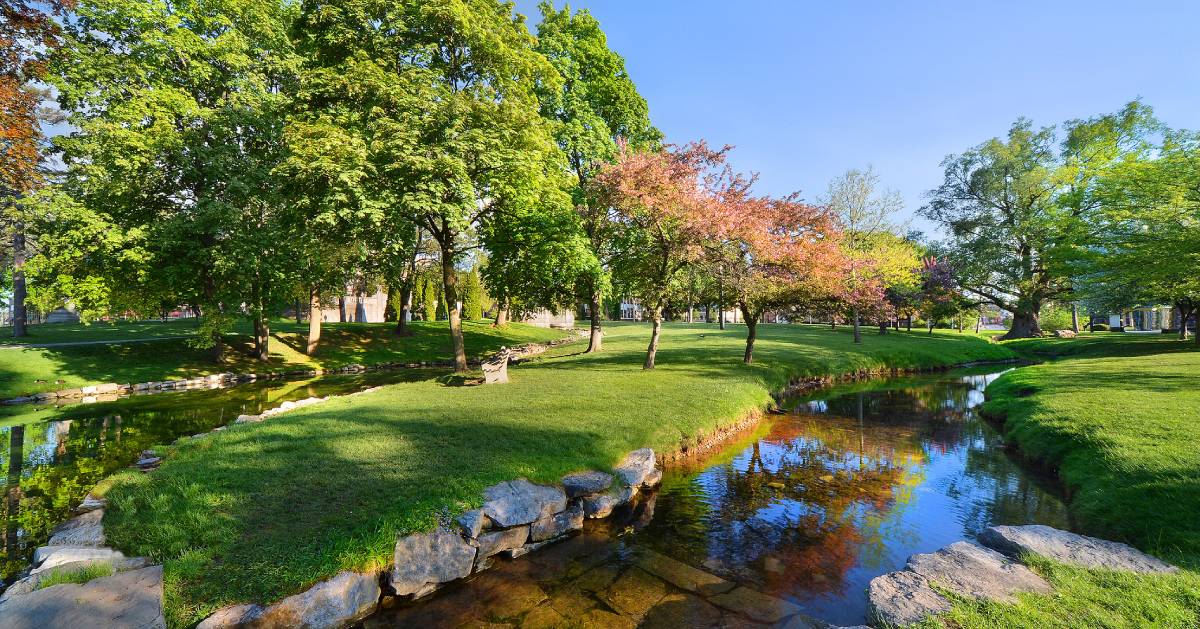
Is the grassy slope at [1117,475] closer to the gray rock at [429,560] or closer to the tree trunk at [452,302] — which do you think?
the gray rock at [429,560]

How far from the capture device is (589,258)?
18016mm

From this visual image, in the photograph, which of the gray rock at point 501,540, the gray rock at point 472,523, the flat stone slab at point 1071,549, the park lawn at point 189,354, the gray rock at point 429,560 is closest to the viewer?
the flat stone slab at point 1071,549

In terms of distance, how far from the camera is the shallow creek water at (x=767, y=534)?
571 cm

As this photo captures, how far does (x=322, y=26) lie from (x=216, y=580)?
1801 centimetres

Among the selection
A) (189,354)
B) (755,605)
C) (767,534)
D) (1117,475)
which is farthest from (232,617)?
(189,354)

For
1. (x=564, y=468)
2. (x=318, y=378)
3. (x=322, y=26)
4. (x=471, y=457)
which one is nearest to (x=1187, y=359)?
(x=564, y=468)

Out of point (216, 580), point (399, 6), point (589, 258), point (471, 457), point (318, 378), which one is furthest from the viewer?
point (318, 378)

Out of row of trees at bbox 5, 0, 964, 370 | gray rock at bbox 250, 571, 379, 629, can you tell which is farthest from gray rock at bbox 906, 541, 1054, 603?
row of trees at bbox 5, 0, 964, 370

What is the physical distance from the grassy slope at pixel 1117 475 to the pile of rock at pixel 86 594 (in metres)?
7.65

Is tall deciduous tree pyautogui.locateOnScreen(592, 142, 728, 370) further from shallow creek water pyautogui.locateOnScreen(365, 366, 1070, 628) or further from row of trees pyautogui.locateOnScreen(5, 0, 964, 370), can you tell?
shallow creek water pyautogui.locateOnScreen(365, 366, 1070, 628)

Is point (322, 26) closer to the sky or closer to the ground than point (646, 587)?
closer to the sky

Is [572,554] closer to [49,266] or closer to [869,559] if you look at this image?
[869,559]

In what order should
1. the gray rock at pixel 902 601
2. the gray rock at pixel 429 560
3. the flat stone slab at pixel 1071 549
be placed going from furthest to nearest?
the gray rock at pixel 429 560 < the flat stone slab at pixel 1071 549 < the gray rock at pixel 902 601

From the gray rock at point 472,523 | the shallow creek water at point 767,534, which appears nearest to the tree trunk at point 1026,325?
the shallow creek water at point 767,534
